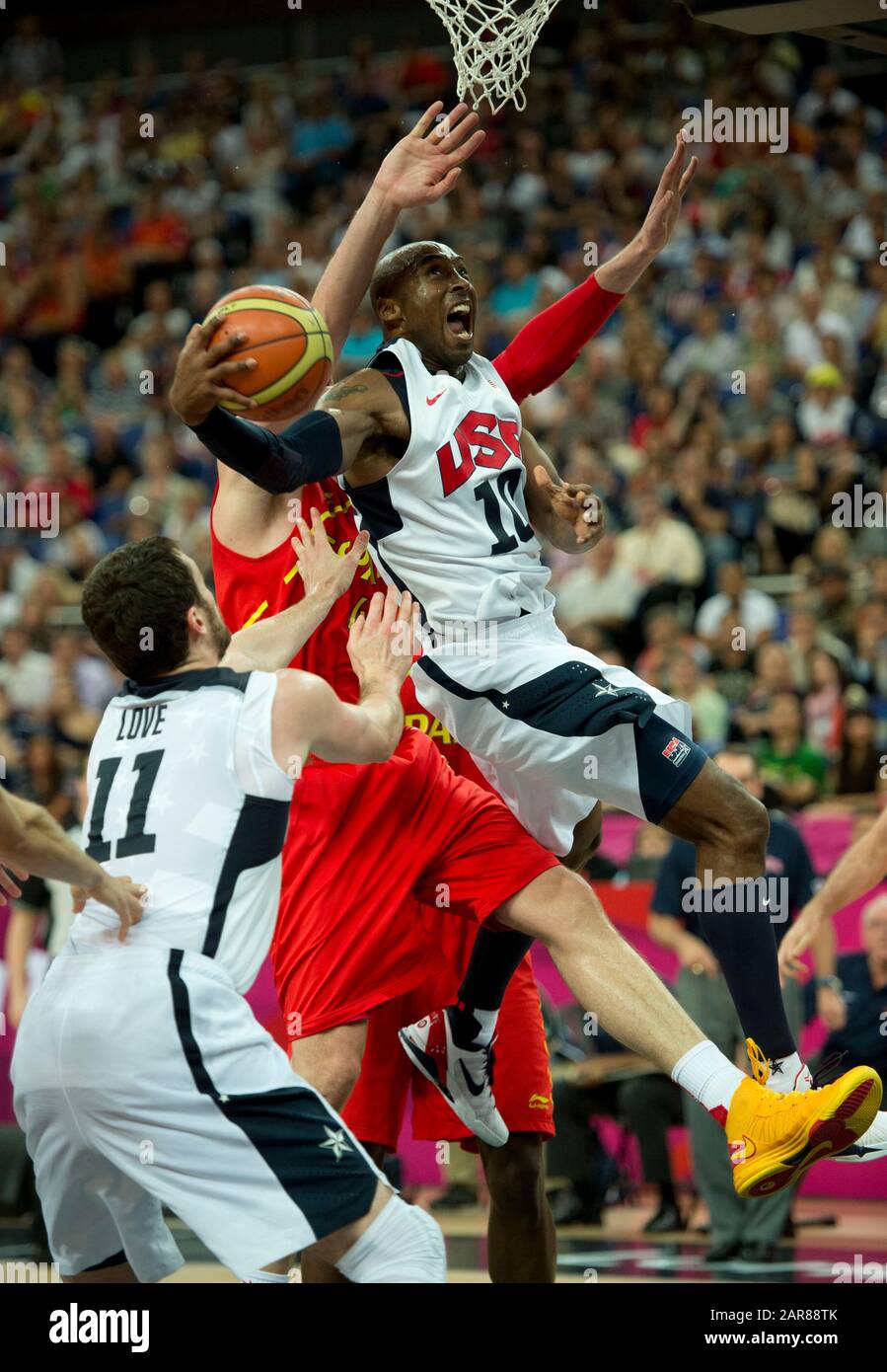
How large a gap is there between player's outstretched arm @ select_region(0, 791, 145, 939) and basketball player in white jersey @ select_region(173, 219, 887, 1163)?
3.93 ft

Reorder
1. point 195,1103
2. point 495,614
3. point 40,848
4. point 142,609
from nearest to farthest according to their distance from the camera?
point 195,1103 < point 40,848 < point 142,609 < point 495,614

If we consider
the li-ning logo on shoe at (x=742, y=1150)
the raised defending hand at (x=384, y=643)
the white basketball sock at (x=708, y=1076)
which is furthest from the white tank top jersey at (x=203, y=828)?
the li-ning logo on shoe at (x=742, y=1150)

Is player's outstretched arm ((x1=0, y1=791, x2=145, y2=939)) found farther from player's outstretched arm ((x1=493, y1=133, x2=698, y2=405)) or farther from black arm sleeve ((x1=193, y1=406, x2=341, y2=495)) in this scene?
player's outstretched arm ((x1=493, y1=133, x2=698, y2=405))

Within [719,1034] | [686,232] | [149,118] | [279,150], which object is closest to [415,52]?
[279,150]

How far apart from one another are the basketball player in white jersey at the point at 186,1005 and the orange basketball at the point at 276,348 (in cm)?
60

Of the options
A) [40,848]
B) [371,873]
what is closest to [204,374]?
[40,848]

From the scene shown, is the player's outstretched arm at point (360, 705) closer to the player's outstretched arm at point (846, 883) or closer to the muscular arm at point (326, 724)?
the muscular arm at point (326, 724)

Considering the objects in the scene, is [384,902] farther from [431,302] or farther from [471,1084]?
[431,302]

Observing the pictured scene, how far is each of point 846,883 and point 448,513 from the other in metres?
1.95

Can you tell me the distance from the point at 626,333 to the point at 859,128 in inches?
102

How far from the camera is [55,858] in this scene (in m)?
4.36

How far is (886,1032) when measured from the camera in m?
8.42
